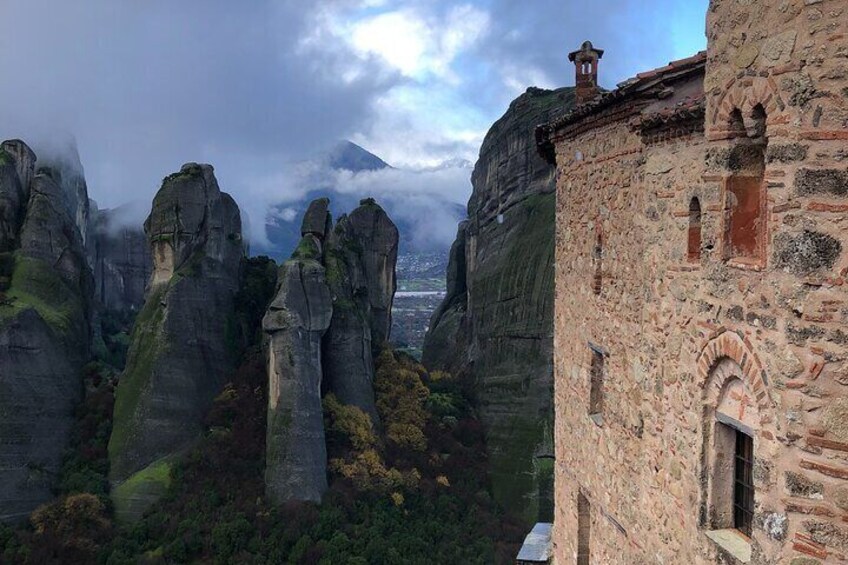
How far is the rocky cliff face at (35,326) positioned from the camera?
35000 mm

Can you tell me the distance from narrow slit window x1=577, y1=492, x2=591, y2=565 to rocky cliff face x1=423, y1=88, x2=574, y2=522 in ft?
98.2

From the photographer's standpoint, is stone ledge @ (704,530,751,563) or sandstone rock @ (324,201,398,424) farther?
sandstone rock @ (324,201,398,424)

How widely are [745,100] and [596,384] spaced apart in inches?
212

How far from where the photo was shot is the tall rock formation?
121ft

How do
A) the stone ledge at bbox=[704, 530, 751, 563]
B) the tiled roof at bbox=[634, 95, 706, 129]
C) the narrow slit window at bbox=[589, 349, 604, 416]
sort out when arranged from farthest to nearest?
the narrow slit window at bbox=[589, 349, 604, 416] → the tiled roof at bbox=[634, 95, 706, 129] → the stone ledge at bbox=[704, 530, 751, 563]

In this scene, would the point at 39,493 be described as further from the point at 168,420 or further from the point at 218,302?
the point at 218,302

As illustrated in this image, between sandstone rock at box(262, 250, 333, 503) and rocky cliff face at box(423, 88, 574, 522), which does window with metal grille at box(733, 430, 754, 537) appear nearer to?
sandstone rock at box(262, 250, 333, 503)

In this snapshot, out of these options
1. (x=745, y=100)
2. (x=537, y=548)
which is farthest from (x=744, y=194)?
(x=537, y=548)

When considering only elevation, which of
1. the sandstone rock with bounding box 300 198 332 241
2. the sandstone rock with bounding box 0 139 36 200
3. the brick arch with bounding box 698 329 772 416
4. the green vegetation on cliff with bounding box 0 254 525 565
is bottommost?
the green vegetation on cliff with bounding box 0 254 525 565

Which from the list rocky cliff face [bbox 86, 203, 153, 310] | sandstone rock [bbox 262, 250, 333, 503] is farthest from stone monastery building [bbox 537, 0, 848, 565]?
rocky cliff face [bbox 86, 203, 153, 310]

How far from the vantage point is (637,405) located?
786 centimetres

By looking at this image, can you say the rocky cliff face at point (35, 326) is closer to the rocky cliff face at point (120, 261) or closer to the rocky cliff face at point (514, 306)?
the rocky cliff face at point (120, 261)

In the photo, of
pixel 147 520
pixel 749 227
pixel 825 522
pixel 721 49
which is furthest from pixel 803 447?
pixel 147 520

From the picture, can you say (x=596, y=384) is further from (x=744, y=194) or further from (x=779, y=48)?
(x=779, y=48)
